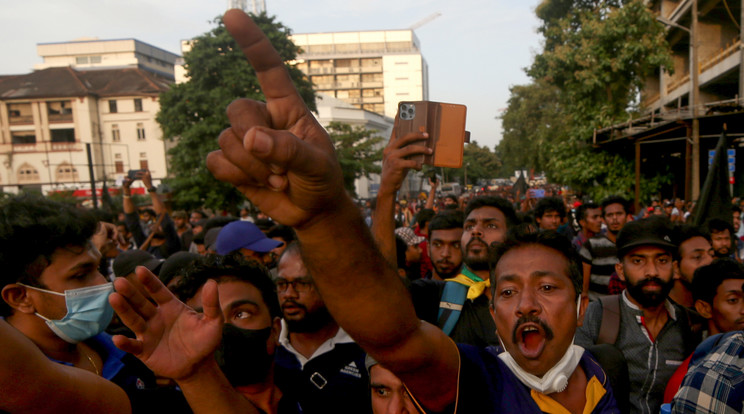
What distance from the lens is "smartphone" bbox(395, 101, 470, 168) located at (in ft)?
7.16

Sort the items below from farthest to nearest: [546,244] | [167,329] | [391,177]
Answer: [546,244] < [391,177] < [167,329]

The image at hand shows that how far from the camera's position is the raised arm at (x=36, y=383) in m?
1.24

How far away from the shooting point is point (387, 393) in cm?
206

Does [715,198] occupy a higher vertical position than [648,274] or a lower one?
higher

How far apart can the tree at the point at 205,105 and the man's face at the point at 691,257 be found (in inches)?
808

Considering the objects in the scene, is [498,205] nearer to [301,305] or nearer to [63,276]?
[301,305]

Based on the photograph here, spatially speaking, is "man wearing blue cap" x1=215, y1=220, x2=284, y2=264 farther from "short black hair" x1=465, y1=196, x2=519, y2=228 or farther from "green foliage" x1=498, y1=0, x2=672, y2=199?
"green foliage" x1=498, y1=0, x2=672, y2=199

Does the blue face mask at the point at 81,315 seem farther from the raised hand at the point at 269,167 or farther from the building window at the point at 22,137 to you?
the building window at the point at 22,137

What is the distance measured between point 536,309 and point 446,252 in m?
2.01

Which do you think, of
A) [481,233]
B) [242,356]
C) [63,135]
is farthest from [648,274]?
[63,135]

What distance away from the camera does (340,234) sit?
959mm

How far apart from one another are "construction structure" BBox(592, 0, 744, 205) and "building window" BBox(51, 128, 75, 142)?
52877mm

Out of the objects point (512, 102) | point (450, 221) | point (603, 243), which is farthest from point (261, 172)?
point (512, 102)

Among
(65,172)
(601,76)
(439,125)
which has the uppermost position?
(601,76)
